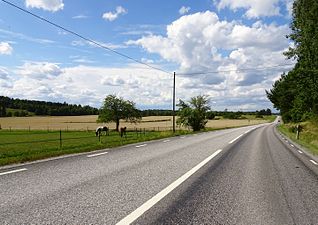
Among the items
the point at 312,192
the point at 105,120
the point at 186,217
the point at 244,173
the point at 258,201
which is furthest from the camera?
the point at 105,120

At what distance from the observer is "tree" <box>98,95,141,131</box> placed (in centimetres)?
7688

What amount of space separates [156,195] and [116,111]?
235ft

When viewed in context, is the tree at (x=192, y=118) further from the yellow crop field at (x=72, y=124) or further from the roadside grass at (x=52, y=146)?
the roadside grass at (x=52, y=146)

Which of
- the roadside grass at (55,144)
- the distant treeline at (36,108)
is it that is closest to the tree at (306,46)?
the roadside grass at (55,144)

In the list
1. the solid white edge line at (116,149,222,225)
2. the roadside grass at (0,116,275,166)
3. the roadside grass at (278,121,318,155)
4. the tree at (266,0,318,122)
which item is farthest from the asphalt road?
the tree at (266,0,318,122)

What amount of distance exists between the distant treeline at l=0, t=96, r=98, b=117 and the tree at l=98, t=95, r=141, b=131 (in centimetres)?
6728

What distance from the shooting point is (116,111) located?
77.9 metres

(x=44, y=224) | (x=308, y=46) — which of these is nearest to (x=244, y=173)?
(x=44, y=224)

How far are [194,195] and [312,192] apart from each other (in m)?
2.57

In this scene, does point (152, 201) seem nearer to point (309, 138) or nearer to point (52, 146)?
point (52, 146)

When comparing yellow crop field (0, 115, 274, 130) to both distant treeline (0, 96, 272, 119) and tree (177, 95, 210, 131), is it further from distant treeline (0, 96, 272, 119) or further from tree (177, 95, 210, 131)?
distant treeline (0, 96, 272, 119)

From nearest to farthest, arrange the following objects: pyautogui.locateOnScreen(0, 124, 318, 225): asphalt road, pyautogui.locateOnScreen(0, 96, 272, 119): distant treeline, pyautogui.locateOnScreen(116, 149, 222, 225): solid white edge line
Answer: pyautogui.locateOnScreen(116, 149, 222, 225): solid white edge line < pyautogui.locateOnScreen(0, 124, 318, 225): asphalt road < pyautogui.locateOnScreen(0, 96, 272, 119): distant treeline

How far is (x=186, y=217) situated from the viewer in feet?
17.5

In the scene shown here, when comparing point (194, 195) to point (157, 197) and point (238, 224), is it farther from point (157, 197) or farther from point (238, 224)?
point (238, 224)
